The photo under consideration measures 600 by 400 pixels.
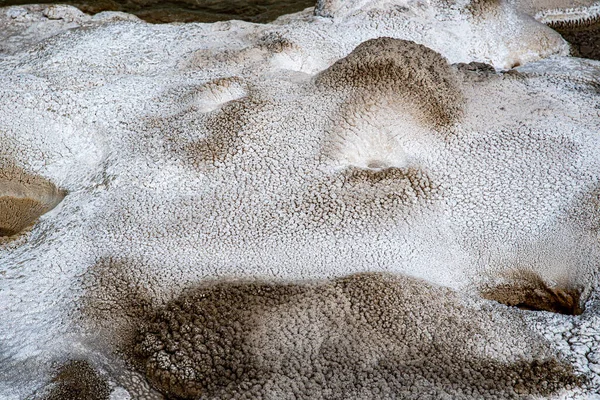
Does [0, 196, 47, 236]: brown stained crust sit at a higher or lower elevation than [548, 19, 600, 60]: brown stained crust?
lower

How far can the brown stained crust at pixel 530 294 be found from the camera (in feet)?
7.91

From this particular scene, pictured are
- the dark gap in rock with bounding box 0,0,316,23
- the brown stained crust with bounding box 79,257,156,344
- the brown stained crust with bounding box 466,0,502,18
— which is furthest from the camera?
the dark gap in rock with bounding box 0,0,316,23

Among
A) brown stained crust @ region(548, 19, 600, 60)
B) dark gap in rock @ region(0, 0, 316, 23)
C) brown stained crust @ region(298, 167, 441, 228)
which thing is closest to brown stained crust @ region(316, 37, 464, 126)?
brown stained crust @ region(298, 167, 441, 228)

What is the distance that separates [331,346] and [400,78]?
128 centimetres

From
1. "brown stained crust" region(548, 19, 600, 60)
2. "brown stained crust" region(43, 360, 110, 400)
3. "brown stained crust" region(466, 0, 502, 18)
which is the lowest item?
"brown stained crust" region(43, 360, 110, 400)

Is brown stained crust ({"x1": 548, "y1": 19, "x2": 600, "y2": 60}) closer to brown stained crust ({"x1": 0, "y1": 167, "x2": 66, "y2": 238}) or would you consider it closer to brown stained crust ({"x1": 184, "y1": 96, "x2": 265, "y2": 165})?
Answer: brown stained crust ({"x1": 184, "y1": 96, "x2": 265, "y2": 165})

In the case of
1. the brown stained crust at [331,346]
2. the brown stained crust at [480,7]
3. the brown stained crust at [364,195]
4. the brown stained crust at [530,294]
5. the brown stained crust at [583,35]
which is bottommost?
the brown stained crust at [530,294]

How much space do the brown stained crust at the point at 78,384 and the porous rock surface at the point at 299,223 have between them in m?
0.03

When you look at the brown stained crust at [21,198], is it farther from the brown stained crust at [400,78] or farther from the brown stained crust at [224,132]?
the brown stained crust at [400,78]

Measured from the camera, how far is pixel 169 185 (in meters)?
2.64

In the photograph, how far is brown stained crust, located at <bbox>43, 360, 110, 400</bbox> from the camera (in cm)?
200

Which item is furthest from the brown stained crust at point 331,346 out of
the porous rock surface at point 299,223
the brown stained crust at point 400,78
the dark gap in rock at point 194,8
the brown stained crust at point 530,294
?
the dark gap in rock at point 194,8

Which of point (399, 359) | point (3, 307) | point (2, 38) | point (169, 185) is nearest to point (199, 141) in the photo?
point (169, 185)

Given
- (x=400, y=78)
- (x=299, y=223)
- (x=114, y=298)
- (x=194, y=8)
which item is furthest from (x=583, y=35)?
(x=114, y=298)
